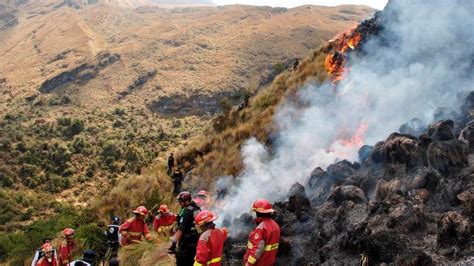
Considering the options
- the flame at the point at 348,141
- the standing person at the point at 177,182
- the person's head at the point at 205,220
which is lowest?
the standing person at the point at 177,182

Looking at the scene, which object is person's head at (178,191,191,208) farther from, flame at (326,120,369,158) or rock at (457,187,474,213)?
flame at (326,120,369,158)

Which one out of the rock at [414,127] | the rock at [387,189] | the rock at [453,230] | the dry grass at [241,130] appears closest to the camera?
the rock at [453,230]

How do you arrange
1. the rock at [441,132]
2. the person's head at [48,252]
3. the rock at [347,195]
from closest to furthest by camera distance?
the person's head at [48,252] → the rock at [347,195] → the rock at [441,132]

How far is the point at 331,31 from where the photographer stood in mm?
76000

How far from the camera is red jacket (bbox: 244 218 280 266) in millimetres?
6875

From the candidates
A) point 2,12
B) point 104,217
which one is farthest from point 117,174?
point 2,12

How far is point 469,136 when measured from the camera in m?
10.8

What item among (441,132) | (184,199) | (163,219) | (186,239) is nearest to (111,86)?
(163,219)

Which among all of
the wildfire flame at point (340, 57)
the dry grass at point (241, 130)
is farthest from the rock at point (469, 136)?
the wildfire flame at point (340, 57)

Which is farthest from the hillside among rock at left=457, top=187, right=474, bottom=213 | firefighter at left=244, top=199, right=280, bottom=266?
rock at left=457, top=187, right=474, bottom=213

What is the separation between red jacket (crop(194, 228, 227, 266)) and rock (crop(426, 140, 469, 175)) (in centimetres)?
517

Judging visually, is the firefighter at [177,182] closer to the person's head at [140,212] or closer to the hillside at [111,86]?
the hillside at [111,86]

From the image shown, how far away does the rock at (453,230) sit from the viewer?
6.67 meters

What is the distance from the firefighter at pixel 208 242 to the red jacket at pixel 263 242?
459mm
